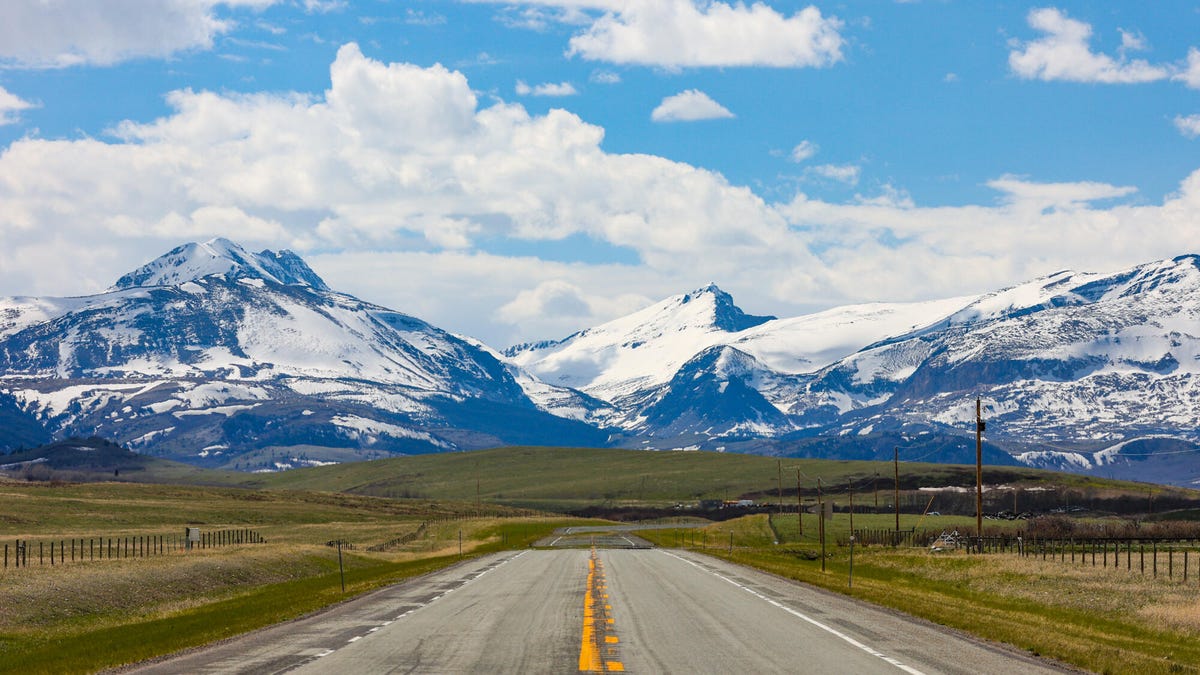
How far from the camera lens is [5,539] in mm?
99000

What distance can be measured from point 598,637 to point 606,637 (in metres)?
0.18

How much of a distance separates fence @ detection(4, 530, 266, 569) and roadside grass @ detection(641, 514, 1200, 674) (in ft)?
120

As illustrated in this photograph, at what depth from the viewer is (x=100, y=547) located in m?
70.6

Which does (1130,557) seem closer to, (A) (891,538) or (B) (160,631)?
(A) (891,538)

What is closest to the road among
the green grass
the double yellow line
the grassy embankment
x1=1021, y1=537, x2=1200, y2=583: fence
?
the double yellow line

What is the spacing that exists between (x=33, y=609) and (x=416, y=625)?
20.3 metres

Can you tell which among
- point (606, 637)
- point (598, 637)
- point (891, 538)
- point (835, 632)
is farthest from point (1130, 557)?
point (598, 637)

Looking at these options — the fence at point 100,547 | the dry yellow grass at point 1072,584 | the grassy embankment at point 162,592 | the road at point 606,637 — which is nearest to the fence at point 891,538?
the dry yellow grass at point 1072,584

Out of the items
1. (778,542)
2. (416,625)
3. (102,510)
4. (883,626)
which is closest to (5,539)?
(102,510)

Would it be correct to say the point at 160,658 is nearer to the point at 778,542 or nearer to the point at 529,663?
the point at 529,663

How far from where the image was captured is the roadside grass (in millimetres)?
28359

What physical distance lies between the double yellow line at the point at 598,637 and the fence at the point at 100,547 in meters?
34.0

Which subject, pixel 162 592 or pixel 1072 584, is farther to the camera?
pixel 162 592

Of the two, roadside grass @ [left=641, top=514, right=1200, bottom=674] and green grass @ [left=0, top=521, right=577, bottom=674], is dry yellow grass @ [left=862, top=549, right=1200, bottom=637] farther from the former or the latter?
green grass @ [left=0, top=521, right=577, bottom=674]
